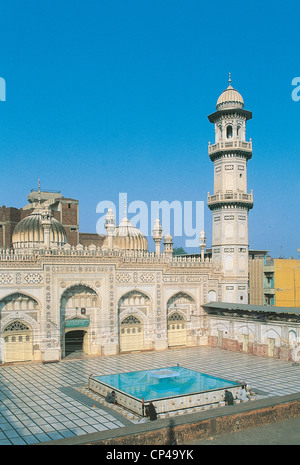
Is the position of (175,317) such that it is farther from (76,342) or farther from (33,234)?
(33,234)

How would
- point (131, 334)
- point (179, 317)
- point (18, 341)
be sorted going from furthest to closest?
point (179, 317) → point (131, 334) → point (18, 341)

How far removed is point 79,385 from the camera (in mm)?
19391

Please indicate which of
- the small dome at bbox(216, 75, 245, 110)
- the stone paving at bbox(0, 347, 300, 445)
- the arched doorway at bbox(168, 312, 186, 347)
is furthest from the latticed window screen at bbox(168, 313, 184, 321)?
the small dome at bbox(216, 75, 245, 110)

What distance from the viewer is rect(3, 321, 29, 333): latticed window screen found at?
79.4ft

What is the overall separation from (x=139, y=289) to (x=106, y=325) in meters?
2.89

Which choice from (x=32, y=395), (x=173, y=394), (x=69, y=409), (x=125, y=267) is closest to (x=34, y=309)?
(x=125, y=267)

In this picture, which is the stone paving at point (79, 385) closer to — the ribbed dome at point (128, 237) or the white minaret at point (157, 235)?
the white minaret at point (157, 235)

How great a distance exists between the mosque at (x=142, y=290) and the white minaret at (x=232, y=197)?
63 millimetres

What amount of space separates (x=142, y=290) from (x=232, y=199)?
803 cm

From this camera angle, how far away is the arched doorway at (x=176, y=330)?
95.0 feet

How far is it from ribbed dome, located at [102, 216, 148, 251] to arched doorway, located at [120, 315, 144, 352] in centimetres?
547

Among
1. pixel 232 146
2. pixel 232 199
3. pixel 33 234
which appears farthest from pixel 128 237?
pixel 232 146

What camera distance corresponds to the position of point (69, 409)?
52.5 feet

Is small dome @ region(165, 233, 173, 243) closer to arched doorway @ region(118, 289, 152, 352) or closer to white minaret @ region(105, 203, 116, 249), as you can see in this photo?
arched doorway @ region(118, 289, 152, 352)
